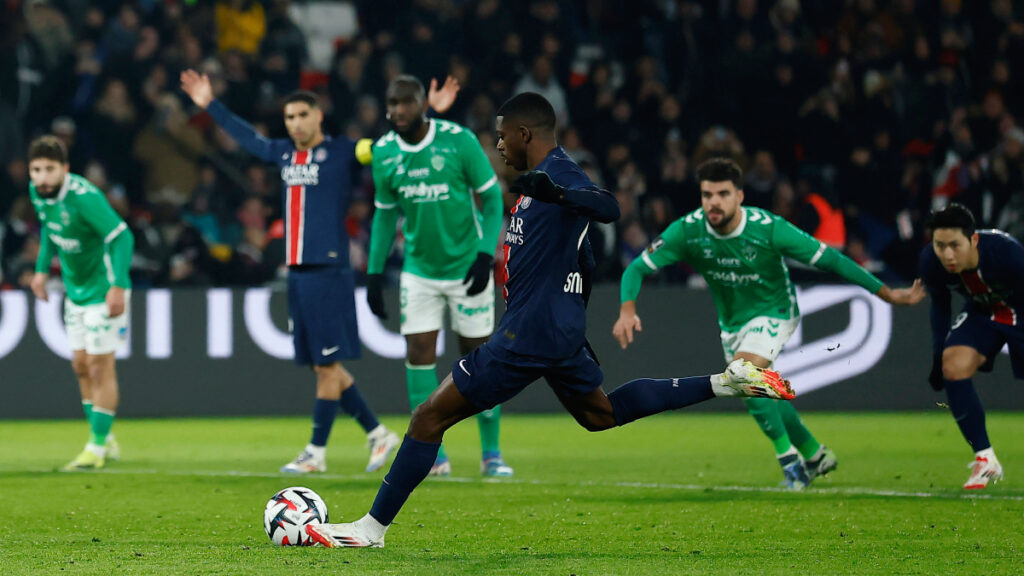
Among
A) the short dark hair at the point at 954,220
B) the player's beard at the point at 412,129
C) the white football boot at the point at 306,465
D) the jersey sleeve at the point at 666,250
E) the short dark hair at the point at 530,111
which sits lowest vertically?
the white football boot at the point at 306,465

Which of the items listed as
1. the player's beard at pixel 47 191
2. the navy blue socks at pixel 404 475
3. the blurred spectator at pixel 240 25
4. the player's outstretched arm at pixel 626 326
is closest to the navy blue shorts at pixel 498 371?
the navy blue socks at pixel 404 475

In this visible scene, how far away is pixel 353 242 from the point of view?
49.7 ft

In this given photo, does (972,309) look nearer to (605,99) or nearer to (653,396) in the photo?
(653,396)

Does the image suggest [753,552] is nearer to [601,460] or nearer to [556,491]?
[556,491]

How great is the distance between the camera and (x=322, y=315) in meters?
9.73

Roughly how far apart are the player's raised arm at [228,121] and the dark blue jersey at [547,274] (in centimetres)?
431

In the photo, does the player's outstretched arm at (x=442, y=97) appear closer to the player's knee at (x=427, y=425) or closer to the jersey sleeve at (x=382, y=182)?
the jersey sleeve at (x=382, y=182)

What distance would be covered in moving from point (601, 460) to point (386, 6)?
946 centimetres

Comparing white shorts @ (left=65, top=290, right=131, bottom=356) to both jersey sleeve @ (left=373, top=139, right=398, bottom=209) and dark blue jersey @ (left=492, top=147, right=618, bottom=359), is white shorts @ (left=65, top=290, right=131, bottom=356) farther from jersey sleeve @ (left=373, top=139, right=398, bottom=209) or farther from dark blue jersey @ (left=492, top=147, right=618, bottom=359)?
dark blue jersey @ (left=492, top=147, right=618, bottom=359)

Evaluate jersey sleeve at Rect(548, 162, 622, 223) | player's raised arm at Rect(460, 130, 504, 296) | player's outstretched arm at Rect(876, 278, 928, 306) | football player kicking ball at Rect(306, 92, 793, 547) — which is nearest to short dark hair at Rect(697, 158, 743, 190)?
player's outstretched arm at Rect(876, 278, 928, 306)

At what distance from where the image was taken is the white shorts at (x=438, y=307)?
30.8 feet

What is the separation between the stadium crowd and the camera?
615 inches

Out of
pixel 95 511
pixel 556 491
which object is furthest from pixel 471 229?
pixel 95 511

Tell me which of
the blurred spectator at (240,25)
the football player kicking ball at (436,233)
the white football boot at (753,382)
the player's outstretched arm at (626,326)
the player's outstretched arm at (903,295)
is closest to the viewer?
the white football boot at (753,382)
